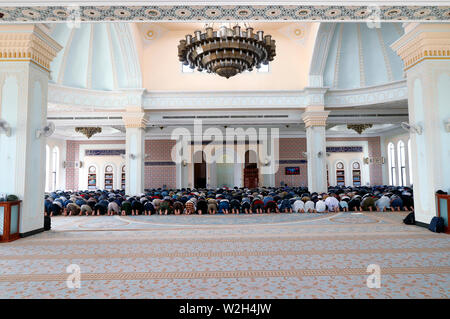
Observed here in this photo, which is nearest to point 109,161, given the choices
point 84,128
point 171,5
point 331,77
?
point 84,128

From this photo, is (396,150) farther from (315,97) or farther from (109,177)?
(109,177)

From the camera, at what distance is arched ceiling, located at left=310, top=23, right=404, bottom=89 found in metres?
8.87

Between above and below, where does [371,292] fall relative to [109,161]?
below

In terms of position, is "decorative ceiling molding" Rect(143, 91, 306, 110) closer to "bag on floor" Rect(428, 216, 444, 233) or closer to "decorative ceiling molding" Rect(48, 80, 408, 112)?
"decorative ceiling molding" Rect(48, 80, 408, 112)

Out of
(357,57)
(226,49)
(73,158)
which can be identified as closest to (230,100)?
(226,49)

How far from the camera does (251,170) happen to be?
47.4 feet

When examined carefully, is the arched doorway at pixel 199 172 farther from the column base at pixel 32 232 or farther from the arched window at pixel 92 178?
the column base at pixel 32 232

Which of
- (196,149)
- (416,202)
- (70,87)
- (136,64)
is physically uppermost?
(136,64)

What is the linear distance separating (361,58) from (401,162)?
20.7ft

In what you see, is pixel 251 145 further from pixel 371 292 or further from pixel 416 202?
pixel 371 292

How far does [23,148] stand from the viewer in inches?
157

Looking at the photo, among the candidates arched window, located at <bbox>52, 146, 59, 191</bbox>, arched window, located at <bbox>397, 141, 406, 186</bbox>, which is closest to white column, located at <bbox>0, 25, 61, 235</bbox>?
arched window, located at <bbox>52, 146, 59, 191</bbox>

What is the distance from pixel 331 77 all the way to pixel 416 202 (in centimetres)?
598

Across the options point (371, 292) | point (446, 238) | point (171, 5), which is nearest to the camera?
point (371, 292)
